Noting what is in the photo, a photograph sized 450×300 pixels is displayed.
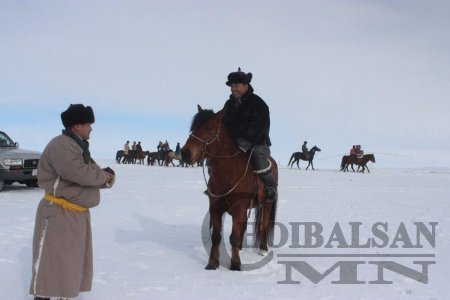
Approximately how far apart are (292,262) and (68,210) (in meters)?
3.37

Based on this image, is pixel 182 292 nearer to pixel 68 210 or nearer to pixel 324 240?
pixel 68 210

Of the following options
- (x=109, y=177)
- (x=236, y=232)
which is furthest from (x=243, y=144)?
(x=109, y=177)

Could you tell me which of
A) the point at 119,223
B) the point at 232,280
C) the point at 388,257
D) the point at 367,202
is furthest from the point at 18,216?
the point at 367,202

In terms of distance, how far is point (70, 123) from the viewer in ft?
13.0

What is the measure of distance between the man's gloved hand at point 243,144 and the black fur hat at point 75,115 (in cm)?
217

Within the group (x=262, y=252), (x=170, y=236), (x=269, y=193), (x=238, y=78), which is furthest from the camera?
(x=170, y=236)

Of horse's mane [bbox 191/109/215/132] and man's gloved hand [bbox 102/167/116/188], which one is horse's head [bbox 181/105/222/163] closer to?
horse's mane [bbox 191/109/215/132]

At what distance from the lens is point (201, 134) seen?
5.66 meters

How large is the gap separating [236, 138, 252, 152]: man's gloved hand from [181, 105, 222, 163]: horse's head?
0.89ft

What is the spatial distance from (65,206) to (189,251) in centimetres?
338

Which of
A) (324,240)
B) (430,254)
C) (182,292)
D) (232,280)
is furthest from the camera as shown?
(324,240)

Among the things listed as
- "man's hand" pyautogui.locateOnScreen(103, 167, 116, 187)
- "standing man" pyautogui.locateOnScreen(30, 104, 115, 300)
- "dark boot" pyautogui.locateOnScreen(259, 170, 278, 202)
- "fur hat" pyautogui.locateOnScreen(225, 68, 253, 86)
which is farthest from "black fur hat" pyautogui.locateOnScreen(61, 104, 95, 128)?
"dark boot" pyautogui.locateOnScreen(259, 170, 278, 202)

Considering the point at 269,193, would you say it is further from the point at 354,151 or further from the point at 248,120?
the point at 354,151

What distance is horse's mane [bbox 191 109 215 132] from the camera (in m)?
5.72
